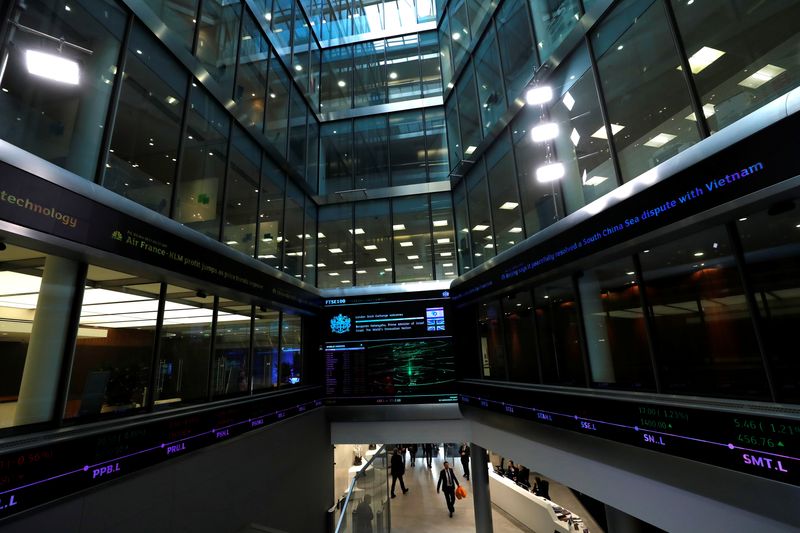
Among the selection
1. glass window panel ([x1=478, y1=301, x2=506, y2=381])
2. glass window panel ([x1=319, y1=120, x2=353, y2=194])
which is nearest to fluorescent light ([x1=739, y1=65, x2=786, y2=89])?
glass window panel ([x1=478, y1=301, x2=506, y2=381])

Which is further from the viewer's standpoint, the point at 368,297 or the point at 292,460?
the point at 368,297

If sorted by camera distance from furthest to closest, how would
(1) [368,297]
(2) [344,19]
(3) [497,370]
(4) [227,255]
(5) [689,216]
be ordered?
(2) [344,19], (1) [368,297], (3) [497,370], (4) [227,255], (5) [689,216]

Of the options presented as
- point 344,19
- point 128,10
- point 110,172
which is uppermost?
point 344,19

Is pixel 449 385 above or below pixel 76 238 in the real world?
below

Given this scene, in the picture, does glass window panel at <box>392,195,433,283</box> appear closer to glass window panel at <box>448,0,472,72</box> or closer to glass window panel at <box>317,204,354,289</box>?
glass window panel at <box>317,204,354,289</box>

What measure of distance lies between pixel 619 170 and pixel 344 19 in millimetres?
14659

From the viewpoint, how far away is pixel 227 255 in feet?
22.6

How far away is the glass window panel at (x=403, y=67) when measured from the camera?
14.7 m

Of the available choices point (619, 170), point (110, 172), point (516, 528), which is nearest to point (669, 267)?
point (619, 170)

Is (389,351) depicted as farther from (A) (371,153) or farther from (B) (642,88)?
(B) (642,88)

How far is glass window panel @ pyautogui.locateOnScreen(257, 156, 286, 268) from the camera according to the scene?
30.5 ft

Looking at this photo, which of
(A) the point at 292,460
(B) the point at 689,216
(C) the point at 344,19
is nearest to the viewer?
(B) the point at 689,216

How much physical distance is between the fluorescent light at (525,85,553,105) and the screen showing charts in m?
6.14

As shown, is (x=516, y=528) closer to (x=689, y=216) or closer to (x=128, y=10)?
(x=689, y=216)
